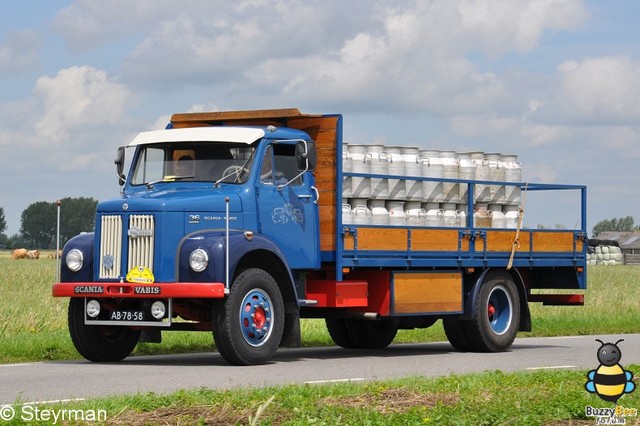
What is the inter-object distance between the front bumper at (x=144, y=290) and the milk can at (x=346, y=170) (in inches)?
132

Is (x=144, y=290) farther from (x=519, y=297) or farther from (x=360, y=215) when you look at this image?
(x=519, y=297)

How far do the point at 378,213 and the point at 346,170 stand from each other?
77cm

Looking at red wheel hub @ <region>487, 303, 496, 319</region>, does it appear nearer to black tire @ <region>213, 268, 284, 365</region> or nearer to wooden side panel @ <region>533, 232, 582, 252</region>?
wooden side panel @ <region>533, 232, 582, 252</region>

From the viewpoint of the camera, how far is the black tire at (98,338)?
1612 cm

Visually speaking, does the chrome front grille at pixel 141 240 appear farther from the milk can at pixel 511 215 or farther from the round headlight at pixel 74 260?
the milk can at pixel 511 215

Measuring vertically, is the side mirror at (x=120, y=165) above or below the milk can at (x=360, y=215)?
above

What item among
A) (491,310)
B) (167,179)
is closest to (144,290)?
(167,179)

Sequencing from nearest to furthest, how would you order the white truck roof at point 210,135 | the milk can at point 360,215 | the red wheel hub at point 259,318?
the red wheel hub at point 259,318, the white truck roof at point 210,135, the milk can at point 360,215

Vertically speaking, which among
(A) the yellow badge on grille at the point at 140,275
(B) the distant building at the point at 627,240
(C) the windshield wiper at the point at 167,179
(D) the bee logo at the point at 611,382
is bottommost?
(D) the bee logo at the point at 611,382

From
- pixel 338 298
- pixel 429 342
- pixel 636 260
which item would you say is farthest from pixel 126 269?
pixel 636 260

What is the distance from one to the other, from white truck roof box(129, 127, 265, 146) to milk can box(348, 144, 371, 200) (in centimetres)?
195

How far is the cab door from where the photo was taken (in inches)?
651

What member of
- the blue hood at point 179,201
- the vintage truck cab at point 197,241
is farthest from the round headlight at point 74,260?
the blue hood at point 179,201

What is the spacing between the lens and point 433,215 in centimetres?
1900
